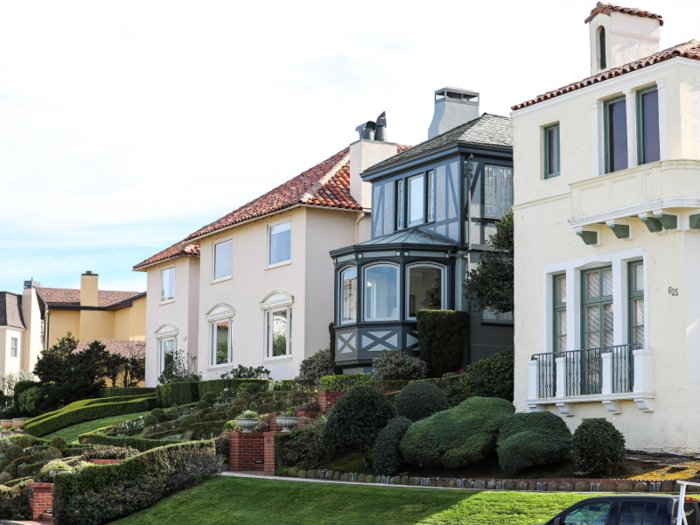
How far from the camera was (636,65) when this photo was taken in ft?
60.8

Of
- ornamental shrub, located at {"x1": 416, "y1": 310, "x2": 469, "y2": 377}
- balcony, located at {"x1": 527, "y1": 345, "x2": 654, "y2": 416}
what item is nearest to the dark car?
balcony, located at {"x1": 527, "y1": 345, "x2": 654, "y2": 416}

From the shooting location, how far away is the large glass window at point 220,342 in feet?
123

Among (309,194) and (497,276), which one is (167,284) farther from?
(497,276)

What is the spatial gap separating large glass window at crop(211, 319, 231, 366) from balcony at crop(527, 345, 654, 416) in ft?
63.9

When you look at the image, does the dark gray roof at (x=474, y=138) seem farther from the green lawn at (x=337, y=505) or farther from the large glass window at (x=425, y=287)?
the green lawn at (x=337, y=505)

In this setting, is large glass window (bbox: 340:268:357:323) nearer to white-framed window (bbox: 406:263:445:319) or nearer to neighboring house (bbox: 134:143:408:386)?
white-framed window (bbox: 406:263:445:319)

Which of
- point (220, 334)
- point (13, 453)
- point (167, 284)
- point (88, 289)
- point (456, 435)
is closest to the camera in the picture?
point (456, 435)

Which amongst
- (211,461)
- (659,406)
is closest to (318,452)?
(211,461)

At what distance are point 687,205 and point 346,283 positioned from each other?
14.5 meters

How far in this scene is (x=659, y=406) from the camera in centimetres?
1727

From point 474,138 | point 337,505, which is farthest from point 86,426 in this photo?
point 337,505

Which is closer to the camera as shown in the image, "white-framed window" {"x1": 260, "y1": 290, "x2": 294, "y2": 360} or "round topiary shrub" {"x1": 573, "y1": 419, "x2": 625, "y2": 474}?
"round topiary shrub" {"x1": 573, "y1": 419, "x2": 625, "y2": 474}

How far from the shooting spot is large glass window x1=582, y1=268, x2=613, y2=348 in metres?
18.9

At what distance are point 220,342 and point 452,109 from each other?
1311cm
